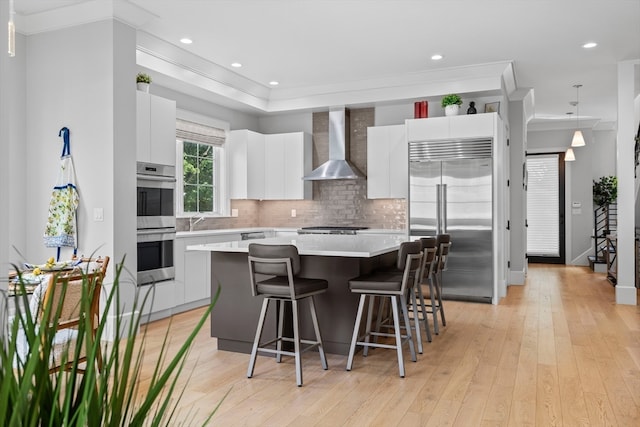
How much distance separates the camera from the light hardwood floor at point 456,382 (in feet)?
9.37

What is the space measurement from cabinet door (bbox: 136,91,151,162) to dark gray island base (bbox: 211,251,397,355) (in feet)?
4.93

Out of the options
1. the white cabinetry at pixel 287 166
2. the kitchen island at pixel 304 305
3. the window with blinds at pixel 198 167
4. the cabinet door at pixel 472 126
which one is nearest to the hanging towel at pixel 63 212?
the kitchen island at pixel 304 305

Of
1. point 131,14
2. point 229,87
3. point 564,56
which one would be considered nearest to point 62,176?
point 131,14

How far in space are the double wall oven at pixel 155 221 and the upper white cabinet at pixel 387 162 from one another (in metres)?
2.85

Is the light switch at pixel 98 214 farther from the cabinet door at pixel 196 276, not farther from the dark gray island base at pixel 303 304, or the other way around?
the cabinet door at pixel 196 276

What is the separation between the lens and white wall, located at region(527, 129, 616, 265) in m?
10.6

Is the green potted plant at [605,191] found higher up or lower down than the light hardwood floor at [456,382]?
higher up

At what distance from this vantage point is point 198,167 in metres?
7.04

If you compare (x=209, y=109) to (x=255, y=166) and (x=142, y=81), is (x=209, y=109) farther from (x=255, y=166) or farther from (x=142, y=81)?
(x=142, y=81)

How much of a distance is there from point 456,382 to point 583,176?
28.8ft

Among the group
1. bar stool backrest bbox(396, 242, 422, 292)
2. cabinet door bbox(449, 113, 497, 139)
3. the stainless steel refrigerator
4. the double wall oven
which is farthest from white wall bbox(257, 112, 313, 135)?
bar stool backrest bbox(396, 242, 422, 292)

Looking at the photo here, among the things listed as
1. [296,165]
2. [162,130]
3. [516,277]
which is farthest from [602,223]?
[162,130]

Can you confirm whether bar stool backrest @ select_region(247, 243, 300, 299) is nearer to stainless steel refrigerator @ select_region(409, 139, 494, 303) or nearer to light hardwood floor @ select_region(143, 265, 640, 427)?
light hardwood floor @ select_region(143, 265, 640, 427)

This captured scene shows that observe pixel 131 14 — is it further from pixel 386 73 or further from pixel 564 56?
pixel 564 56
